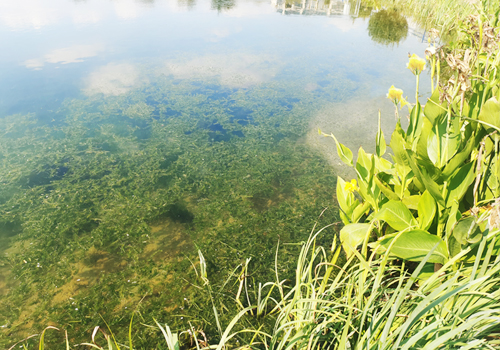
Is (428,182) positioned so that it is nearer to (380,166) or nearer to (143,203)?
(380,166)

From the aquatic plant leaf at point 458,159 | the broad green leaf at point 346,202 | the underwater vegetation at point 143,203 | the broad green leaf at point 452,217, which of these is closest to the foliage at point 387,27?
the underwater vegetation at point 143,203

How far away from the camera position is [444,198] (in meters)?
1.16

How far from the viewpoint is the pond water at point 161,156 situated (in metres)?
1.49

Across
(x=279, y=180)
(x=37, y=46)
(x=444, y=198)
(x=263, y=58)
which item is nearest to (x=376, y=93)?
(x=263, y=58)

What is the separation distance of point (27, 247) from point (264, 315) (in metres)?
1.33

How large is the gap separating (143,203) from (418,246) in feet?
5.09

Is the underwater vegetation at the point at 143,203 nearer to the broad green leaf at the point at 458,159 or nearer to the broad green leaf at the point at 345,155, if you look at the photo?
the broad green leaf at the point at 345,155

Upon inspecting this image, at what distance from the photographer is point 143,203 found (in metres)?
1.95

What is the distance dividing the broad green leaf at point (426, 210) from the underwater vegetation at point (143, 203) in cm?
68

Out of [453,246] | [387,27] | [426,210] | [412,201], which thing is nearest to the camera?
[453,246]

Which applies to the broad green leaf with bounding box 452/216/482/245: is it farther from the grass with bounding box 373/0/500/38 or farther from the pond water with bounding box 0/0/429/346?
the grass with bounding box 373/0/500/38

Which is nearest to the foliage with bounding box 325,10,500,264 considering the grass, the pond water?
the pond water

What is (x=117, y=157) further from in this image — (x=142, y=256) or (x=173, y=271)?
(x=173, y=271)

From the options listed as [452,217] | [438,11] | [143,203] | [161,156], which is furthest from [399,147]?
[438,11]
